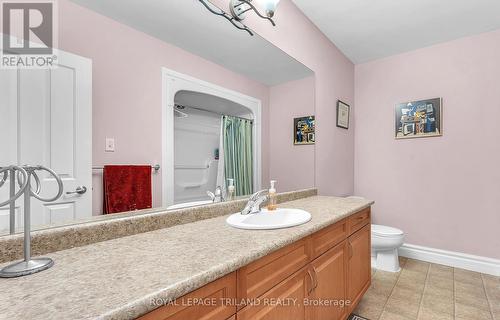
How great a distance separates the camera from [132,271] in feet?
2.26

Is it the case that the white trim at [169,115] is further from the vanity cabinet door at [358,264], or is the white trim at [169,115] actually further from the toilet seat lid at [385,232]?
the toilet seat lid at [385,232]

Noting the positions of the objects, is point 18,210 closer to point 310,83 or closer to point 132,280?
point 132,280

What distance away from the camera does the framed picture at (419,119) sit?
2617mm

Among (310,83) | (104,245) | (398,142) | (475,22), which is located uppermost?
(475,22)

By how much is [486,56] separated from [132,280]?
337 centimetres

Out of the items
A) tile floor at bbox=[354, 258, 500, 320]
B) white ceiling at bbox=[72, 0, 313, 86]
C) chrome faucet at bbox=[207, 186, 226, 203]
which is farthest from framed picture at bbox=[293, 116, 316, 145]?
tile floor at bbox=[354, 258, 500, 320]

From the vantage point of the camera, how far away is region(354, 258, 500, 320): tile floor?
175 cm

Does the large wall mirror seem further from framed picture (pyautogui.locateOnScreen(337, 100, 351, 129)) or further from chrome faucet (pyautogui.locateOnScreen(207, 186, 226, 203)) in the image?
framed picture (pyautogui.locateOnScreen(337, 100, 351, 129))

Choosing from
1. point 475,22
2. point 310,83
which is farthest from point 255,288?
point 475,22

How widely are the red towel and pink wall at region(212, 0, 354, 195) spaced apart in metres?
1.08

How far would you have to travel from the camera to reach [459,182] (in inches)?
99.4

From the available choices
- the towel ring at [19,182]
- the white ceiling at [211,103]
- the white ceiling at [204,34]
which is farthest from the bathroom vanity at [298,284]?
the white ceiling at [204,34]

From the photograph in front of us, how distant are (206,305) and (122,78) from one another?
3.02 feet

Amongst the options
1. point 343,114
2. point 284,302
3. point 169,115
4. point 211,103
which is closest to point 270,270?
point 284,302
